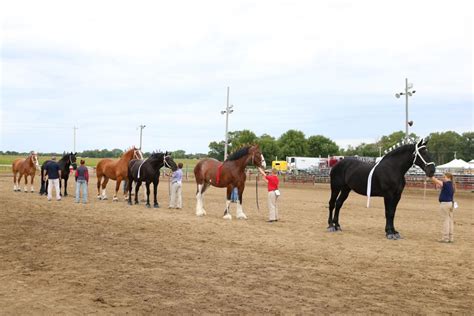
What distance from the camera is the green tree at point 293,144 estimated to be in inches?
3971

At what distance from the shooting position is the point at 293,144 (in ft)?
333

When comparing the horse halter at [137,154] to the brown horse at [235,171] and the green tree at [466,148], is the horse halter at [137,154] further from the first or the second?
the green tree at [466,148]

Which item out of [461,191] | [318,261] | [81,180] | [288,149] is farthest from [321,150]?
[318,261]

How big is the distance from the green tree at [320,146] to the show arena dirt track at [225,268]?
301ft

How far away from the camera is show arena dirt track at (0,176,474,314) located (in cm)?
581

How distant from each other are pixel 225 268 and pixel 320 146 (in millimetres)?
99230

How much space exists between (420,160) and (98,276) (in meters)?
8.61

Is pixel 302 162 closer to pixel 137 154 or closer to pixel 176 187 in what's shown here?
pixel 137 154

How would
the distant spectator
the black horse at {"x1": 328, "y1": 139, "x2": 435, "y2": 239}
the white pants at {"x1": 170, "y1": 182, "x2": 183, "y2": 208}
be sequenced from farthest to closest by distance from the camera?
the white pants at {"x1": 170, "y1": 182, "x2": 183, "y2": 208}, the black horse at {"x1": 328, "y1": 139, "x2": 435, "y2": 239}, the distant spectator

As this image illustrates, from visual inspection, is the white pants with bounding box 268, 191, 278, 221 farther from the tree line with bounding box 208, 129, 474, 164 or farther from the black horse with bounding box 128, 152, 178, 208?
the tree line with bounding box 208, 129, 474, 164

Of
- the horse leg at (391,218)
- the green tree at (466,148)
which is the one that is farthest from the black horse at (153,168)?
the green tree at (466,148)

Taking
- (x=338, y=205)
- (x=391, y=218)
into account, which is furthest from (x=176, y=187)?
(x=391, y=218)

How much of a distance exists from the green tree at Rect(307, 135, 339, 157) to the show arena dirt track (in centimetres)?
9166

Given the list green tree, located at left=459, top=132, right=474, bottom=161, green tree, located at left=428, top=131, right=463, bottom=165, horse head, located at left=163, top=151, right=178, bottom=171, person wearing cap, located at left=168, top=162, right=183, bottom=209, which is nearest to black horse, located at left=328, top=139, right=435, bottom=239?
person wearing cap, located at left=168, top=162, right=183, bottom=209
